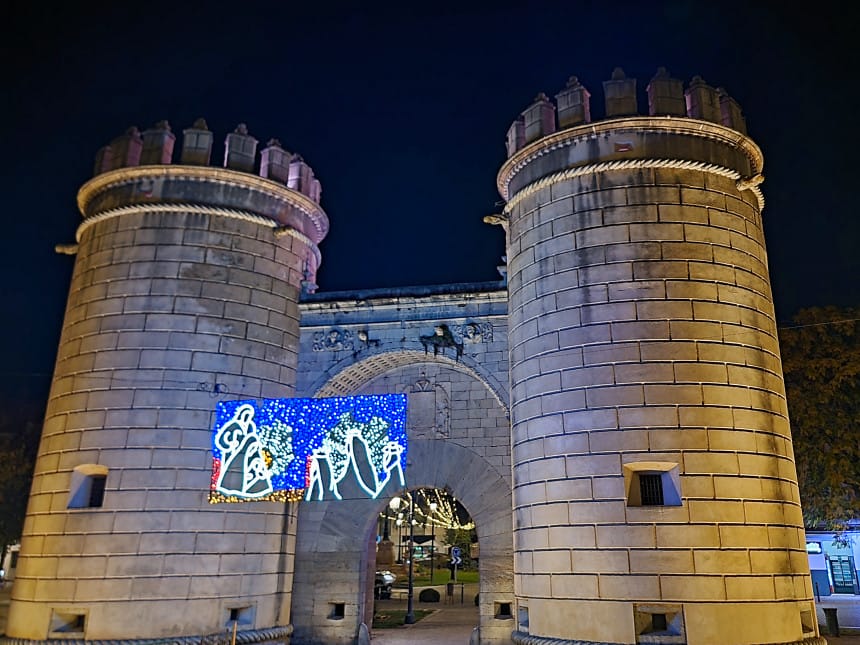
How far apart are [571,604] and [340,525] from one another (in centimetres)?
594

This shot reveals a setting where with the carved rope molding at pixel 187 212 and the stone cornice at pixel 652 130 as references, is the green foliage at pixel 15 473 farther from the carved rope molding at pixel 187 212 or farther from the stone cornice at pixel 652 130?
the stone cornice at pixel 652 130

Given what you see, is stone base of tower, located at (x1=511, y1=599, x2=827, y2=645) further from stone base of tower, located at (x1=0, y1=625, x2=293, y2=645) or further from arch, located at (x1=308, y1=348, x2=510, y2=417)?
stone base of tower, located at (x1=0, y1=625, x2=293, y2=645)

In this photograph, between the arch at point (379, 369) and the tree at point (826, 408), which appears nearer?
the arch at point (379, 369)

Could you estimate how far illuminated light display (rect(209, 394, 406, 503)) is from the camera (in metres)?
11.8

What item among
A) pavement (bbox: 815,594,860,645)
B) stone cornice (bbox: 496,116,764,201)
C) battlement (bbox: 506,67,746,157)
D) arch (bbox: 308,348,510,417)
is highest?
battlement (bbox: 506,67,746,157)

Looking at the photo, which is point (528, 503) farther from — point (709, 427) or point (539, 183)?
point (539, 183)

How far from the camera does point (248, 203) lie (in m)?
13.5

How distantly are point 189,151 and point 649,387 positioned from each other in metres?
9.33

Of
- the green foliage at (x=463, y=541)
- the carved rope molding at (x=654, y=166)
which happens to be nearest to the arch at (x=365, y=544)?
the carved rope molding at (x=654, y=166)

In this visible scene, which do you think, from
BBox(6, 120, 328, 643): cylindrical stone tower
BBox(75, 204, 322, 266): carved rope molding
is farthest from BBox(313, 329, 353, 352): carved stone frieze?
BBox(75, 204, 322, 266): carved rope molding

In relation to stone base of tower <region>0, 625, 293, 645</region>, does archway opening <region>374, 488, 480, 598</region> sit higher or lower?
higher

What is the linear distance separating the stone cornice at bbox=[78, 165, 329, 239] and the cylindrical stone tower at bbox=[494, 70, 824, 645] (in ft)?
15.9

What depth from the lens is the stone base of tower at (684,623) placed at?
354 inches

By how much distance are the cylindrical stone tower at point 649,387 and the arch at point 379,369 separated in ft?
6.48
